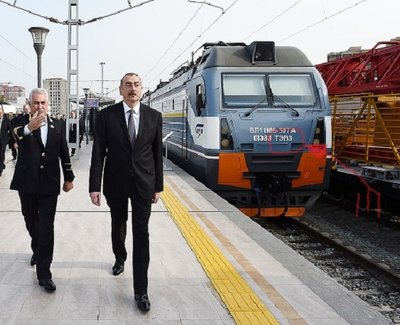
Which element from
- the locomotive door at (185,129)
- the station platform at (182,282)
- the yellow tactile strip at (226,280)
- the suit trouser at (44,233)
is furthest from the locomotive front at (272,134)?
the suit trouser at (44,233)

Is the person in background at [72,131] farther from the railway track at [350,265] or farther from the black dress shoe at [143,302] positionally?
the black dress shoe at [143,302]

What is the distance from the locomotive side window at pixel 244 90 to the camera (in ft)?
29.0

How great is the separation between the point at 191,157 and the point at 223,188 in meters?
1.80

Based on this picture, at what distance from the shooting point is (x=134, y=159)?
143 inches

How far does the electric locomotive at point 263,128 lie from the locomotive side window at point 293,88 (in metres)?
0.02

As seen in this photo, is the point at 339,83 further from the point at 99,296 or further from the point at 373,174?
the point at 99,296

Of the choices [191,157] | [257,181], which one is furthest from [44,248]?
[191,157]

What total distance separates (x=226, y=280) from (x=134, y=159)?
4.59ft

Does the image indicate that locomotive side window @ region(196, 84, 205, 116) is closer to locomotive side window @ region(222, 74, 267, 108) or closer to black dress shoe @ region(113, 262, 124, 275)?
locomotive side window @ region(222, 74, 267, 108)

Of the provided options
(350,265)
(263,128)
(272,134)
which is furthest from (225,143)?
(350,265)

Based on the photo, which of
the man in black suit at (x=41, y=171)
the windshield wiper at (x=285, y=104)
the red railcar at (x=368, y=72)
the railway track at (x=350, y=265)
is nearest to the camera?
the man in black suit at (x=41, y=171)

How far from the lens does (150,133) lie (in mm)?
3686

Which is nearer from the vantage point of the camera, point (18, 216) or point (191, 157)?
point (18, 216)

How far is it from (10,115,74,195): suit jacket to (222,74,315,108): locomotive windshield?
5.19m
